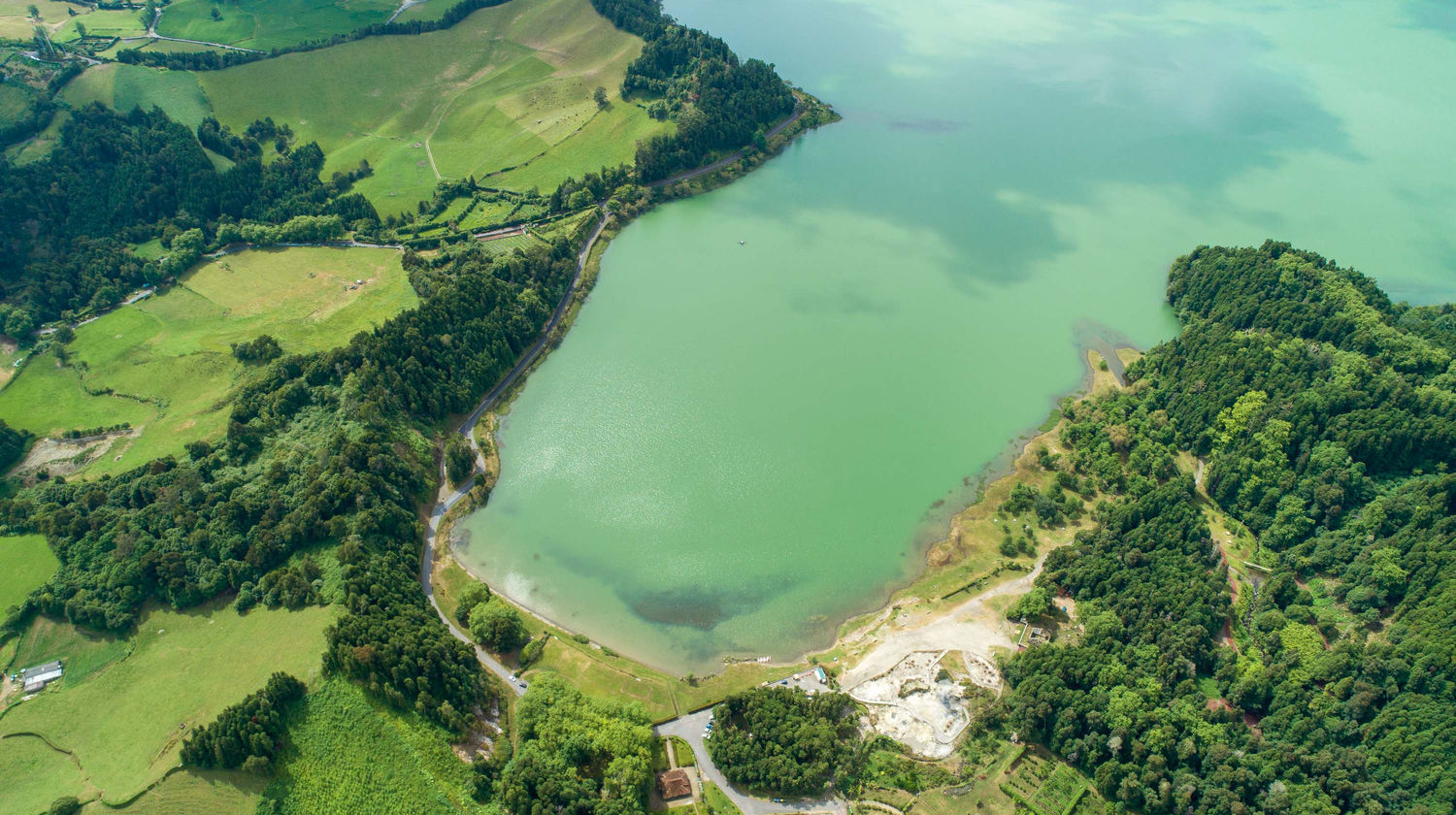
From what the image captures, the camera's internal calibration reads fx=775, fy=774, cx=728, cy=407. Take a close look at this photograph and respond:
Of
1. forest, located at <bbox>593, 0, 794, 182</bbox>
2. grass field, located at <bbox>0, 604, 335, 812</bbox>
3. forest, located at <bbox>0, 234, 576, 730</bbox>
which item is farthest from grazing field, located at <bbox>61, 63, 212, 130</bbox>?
grass field, located at <bbox>0, 604, 335, 812</bbox>

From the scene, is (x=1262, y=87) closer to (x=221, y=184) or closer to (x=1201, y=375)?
(x=1201, y=375)

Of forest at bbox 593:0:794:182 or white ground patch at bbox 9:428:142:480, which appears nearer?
white ground patch at bbox 9:428:142:480

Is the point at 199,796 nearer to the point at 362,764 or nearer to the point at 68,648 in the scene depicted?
the point at 362,764

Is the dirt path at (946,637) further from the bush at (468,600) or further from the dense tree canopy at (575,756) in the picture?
the bush at (468,600)

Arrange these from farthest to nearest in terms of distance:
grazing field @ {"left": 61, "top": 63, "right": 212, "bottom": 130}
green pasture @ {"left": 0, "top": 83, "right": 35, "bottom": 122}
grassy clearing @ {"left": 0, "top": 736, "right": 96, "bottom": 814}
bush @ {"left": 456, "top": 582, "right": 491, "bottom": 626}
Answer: grazing field @ {"left": 61, "top": 63, "right": 212, "bottom": 130}
green pasture @ {"left": 0, "top": 83, "right": 35, "bottom": 122}
bush @ {"left": 456, "top": 582, "right": 491, "bottom": 626}
grassy clearing @ {"left": 0, "top": 736, "right": 96, "bottom": 814}

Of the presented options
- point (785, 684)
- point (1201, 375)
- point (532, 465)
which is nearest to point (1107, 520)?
point (1201, 375)

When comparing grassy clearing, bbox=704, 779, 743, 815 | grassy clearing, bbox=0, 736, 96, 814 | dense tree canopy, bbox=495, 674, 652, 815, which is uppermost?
dense tree canopy, bbox=495, 674, 652, 815

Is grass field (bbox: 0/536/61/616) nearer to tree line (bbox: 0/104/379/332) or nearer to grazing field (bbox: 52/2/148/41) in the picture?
tree line (bbox: 0/104/379/332)

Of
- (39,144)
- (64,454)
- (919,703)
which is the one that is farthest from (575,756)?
(39,144)
